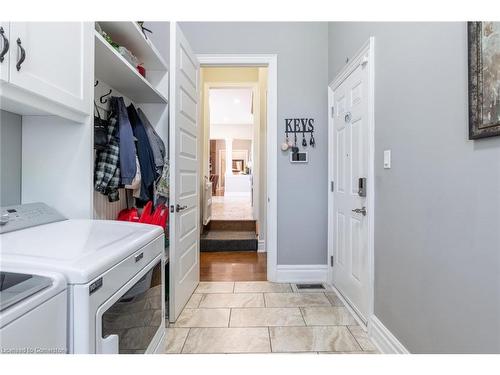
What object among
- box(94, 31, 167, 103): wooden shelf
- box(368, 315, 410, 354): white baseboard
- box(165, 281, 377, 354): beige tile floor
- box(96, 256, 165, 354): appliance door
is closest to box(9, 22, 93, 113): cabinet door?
box(94, 31, 167, 103): wooden shelf

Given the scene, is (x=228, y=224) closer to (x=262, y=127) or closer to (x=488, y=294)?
(x=262, y=127)

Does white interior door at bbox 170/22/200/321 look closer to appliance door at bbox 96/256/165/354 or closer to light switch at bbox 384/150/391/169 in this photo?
appliance door at bbox 96/256/165/354

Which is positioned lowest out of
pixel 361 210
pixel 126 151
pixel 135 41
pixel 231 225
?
pixel 231 225

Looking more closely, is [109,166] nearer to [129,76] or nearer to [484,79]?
[129,76]

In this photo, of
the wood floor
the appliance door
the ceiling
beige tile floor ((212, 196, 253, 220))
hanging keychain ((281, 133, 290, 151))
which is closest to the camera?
the appliance door

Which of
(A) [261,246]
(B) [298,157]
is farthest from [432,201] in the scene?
(A) [261,246]

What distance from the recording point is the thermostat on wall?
116 inches

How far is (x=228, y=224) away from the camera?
4820 mm

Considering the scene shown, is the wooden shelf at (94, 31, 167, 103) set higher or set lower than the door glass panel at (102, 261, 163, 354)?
higher

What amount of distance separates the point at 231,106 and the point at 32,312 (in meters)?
7.87

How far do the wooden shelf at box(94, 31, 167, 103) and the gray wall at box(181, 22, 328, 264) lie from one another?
3.15ft

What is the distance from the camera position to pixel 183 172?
7.62 feet

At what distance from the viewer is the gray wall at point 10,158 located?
4.17ft
